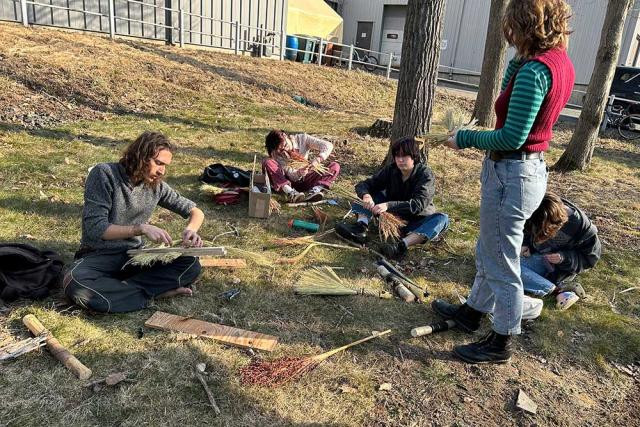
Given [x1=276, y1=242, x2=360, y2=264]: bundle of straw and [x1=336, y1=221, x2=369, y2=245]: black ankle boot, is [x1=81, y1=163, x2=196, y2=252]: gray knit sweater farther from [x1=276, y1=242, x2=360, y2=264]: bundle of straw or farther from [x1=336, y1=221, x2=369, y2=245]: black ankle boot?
[x1=336, y1=221, x2=369, y2=245]: black ankle boot

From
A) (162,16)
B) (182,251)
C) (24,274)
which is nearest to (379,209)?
(182,251)

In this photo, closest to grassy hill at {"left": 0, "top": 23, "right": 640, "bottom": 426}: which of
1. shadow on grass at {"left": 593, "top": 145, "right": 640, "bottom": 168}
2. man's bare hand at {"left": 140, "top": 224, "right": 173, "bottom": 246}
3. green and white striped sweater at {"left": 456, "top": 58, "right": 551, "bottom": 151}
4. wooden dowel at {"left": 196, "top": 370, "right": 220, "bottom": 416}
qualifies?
wooden dowel at {"left": 196, "top": 370, "right": 220, "bottom": 416}

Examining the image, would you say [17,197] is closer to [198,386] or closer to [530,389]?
[198,386]

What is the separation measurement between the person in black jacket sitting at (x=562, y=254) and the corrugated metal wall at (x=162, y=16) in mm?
10413

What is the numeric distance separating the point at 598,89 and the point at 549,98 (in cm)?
593

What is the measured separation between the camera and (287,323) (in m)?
2.85

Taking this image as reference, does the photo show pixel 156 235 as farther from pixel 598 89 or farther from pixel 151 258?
pixel 598 89

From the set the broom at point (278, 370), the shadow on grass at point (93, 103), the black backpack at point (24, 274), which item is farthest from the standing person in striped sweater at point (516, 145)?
the shadow on grass at point (93, 103)

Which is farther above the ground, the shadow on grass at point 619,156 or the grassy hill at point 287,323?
the shadow on grass at point 619,156

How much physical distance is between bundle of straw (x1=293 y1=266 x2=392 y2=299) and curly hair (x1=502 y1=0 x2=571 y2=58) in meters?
1.82

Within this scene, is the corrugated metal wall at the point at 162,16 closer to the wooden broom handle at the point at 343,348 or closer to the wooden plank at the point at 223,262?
the wooden plank at the point at 223,262

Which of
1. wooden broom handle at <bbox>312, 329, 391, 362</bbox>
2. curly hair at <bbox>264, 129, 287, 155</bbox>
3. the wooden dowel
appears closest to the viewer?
the wooden dowel

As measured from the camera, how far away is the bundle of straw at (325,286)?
10.4 ft

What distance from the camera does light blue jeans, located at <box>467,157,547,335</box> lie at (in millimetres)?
2219
